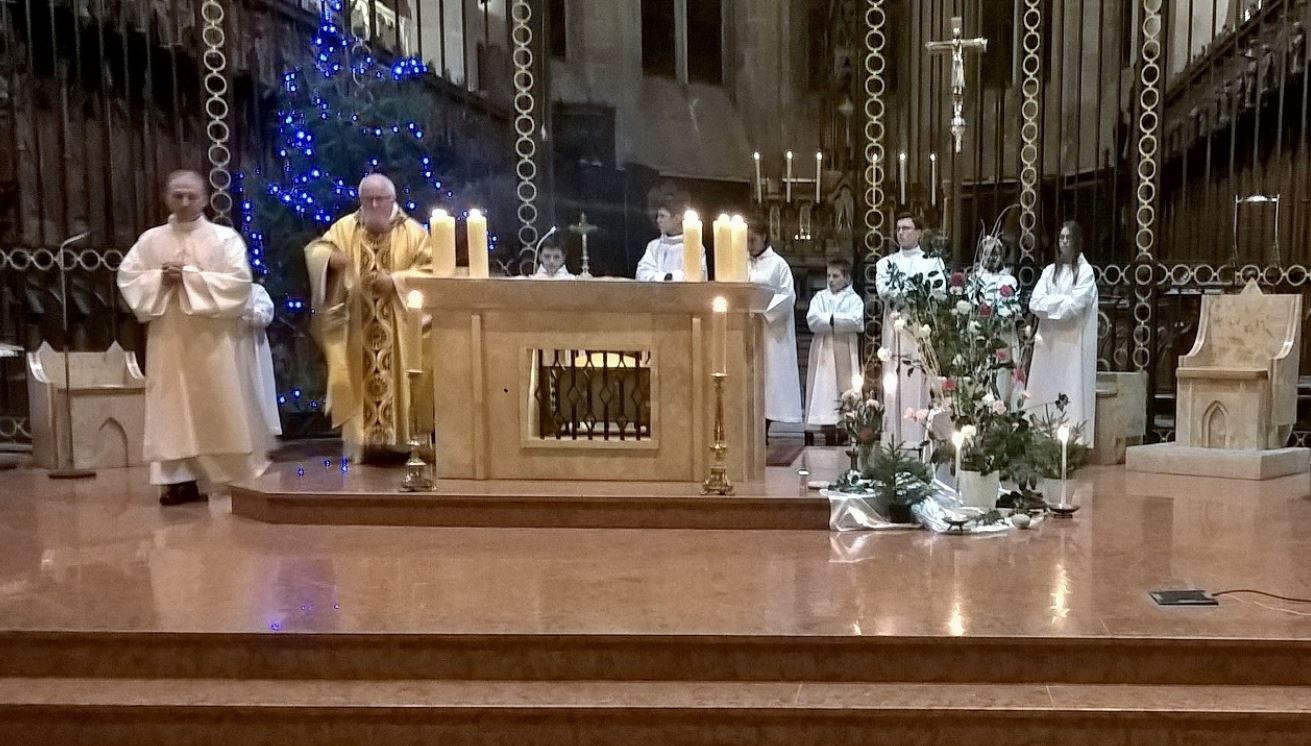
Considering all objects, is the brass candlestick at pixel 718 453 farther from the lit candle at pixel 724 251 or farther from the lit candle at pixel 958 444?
the lit candle at pixel 958 444

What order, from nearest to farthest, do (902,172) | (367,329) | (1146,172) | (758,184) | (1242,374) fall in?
(367,329)
(1242,374)
(1146,172)
(902,172)
(758,184)

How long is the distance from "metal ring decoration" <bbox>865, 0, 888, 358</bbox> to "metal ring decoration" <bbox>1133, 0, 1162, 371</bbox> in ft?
6.63

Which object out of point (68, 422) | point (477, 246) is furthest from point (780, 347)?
point (68, 422)

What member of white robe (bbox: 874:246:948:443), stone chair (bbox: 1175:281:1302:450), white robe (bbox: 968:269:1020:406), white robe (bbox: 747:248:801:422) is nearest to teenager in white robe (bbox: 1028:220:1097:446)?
white robe (bbox: 968:269:1020:406)

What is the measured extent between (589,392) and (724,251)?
3.42 feet

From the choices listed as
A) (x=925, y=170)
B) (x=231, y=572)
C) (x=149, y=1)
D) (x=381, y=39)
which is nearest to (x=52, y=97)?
(x=149, y=1)

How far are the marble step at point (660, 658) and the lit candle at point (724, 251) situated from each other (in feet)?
7.72

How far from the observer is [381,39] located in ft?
28.3

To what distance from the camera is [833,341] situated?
7.92 metres

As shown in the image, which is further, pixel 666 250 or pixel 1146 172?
pixel 666 250

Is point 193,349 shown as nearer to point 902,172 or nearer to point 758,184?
point 758,184

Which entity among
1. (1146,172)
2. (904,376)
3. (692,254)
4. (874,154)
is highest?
(874,154)

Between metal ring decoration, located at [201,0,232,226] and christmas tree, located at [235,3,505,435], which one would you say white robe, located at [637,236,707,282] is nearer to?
christmas tree, located at [235,3,505,435]

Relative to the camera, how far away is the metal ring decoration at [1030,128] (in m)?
8.12
